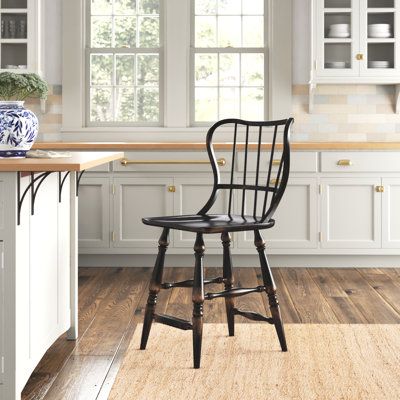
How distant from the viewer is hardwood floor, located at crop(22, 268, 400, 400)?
301cm

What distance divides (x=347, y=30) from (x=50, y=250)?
11.2ft

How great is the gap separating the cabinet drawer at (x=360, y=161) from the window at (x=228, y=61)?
0.98 metres

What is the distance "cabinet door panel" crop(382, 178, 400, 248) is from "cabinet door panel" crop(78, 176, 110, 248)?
1.93 meters

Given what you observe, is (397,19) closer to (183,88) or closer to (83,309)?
(183,88)

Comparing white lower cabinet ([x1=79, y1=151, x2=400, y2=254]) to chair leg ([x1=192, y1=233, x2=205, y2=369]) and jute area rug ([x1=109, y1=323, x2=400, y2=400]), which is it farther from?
chair leg ([x1=192, y1=233, x2=205, y2=369])

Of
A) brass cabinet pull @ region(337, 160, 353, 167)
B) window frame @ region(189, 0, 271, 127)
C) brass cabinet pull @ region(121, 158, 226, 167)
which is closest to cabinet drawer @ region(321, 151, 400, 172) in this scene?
brass cabinet pull @ region(337, 160, 353, 167)

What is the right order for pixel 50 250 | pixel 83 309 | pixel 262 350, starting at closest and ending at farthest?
pixel 50 250
pixel 262 350
pixel 83 309

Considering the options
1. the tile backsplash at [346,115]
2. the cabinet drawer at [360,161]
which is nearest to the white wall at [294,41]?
the tile backsplash at [346,115]

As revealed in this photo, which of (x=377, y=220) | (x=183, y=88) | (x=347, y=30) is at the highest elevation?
(x=347, y=30)

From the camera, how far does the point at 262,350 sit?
3.35m

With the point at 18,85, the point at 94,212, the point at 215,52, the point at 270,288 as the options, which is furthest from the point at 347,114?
the point at 18,85

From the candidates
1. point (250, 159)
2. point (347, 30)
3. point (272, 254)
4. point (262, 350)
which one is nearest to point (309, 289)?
point (272, 254)

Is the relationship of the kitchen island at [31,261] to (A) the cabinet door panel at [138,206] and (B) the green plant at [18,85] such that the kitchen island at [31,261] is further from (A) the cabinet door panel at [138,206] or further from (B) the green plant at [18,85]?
(A) the cabinet door panel at [138,206]

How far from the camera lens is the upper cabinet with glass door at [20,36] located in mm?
5789
